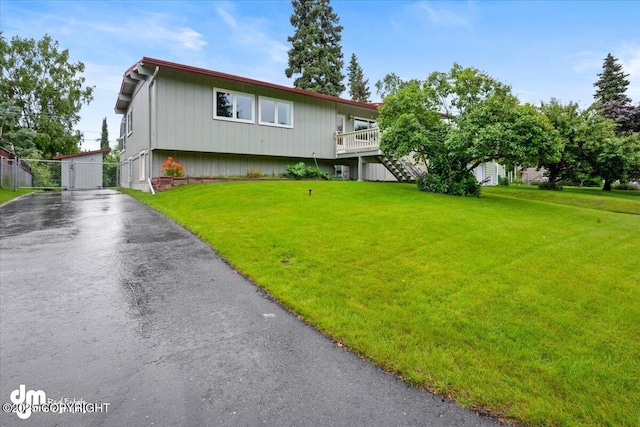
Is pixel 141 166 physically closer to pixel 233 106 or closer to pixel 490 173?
pixel 233 106

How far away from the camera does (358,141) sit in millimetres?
17516

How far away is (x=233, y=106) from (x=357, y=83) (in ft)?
106

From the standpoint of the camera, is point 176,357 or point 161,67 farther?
point 161,67

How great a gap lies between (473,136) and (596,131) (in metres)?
12.1

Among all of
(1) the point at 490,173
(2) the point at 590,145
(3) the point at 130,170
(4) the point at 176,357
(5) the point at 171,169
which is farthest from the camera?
(1) the point at 490,173

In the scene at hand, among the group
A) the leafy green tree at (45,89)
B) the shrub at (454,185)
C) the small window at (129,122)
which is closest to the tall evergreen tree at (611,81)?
the shrub at (454,185)

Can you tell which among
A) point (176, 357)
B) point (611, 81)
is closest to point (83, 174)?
point (176, 357)

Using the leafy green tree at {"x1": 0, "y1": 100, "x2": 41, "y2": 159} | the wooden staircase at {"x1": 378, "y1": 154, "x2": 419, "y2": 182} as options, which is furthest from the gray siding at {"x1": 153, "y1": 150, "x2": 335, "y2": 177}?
the leafy green tree at {"x1": 0, "y1": 100, "x2": 41, "y2": 159}

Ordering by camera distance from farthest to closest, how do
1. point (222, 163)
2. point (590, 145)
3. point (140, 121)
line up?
point (590, 145), point (140, 121), point (222, 163)

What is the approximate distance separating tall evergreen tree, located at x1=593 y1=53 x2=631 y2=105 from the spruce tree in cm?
2465

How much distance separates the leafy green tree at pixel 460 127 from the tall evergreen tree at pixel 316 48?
2393 cm

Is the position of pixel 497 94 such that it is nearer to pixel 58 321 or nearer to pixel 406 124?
pixel 406 124

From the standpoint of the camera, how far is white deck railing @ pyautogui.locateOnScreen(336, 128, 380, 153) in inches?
653

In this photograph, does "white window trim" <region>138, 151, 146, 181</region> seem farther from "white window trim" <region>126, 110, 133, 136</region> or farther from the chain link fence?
"white window trim" <region>126, 110, 133, 136</region>
